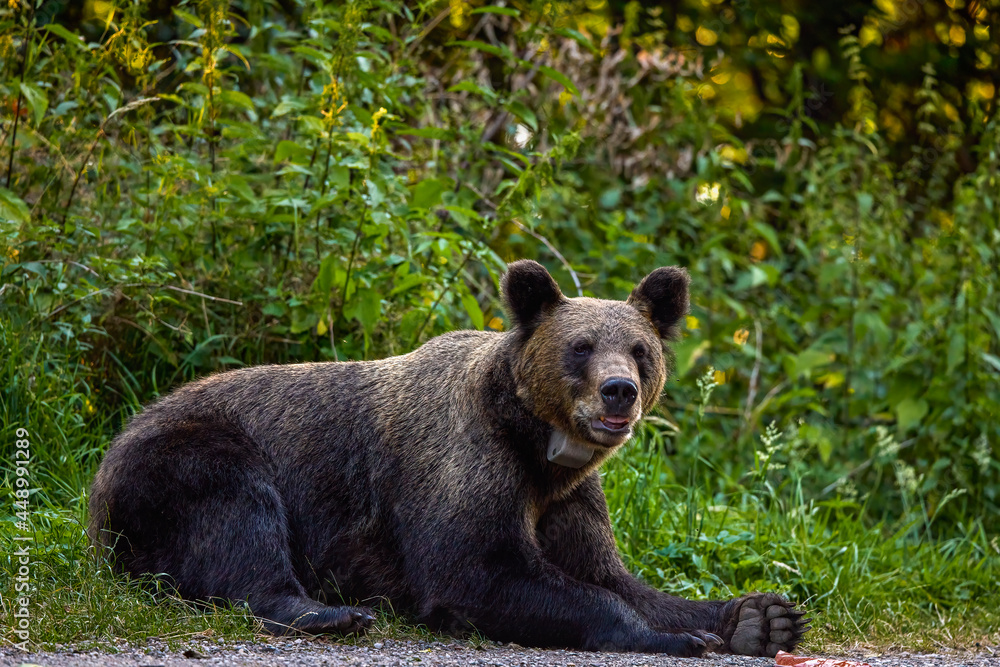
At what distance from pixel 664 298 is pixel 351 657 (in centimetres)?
220

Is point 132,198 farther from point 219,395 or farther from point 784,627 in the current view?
point 784,627

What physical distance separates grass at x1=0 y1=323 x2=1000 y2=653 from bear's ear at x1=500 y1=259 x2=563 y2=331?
1.41m

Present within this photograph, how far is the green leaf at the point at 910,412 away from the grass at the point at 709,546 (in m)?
0.82

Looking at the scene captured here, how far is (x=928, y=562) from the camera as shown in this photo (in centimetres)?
653

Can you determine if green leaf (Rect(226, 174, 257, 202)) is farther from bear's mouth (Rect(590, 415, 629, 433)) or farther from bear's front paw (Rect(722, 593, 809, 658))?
bear's front paw (Rect(722, 593, 809, 658))

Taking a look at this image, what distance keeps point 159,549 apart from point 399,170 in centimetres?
405

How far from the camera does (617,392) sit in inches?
178

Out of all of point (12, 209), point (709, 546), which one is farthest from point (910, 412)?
point (12, 209)

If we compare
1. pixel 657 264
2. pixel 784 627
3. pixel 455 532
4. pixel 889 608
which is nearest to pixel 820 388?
pixel 657 264

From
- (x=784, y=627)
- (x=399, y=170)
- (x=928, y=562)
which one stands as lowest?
(x=928, y=562)

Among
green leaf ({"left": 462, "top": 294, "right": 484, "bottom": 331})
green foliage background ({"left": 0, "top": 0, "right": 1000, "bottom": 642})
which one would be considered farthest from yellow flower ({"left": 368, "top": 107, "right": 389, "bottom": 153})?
green leaf ({"left": 462, "top": 294, "right": 484, "bottom": 331})

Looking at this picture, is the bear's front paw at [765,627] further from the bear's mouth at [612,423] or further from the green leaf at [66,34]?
the green leaf at [66,34]

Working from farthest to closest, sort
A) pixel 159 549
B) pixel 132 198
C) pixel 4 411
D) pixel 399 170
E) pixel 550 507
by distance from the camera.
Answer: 1. pixel 399 170
2. pixel 132 198
3. pixel 4 411
4. pixel 550 507
5. pixel 159 549

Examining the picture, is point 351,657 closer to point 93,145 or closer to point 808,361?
point 93,145
